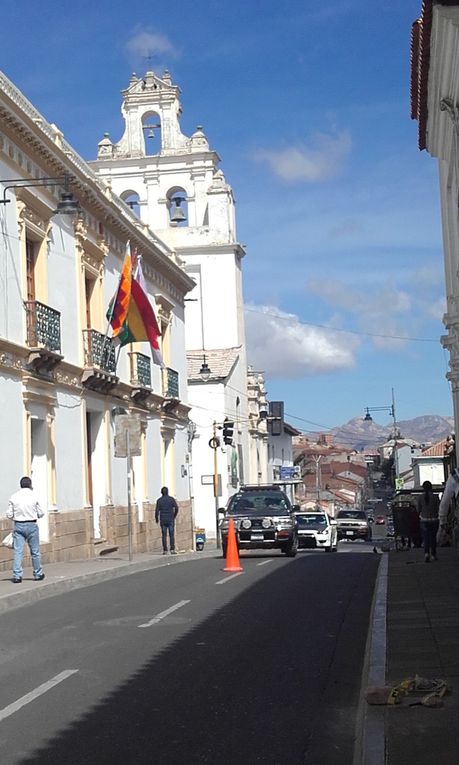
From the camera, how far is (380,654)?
30.2 feet

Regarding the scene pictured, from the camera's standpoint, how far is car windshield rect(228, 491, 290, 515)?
26.7 meters

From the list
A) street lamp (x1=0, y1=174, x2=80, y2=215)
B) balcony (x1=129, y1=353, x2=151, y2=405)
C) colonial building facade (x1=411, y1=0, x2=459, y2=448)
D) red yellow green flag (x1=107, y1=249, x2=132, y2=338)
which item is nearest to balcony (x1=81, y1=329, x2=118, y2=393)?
red yellow green flag (x1=107, y1=249, x2=132, y2=338)

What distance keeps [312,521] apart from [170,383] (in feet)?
22.7

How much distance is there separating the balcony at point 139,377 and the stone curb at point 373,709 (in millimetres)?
20063

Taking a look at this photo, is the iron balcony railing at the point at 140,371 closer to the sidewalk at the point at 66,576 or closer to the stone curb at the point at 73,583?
the sidewalk at the point at 66,576

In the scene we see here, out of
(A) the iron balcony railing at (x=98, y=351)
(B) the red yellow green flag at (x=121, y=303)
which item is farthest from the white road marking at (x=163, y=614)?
(B) the red yellow green flag at (x=121, y=303)

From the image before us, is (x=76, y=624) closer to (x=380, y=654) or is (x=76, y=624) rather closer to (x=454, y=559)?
(x=380, y=654)

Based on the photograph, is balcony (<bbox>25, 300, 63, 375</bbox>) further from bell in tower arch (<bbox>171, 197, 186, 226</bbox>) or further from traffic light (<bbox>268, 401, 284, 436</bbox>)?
traffic light (<bbox>268, 401, 284, 436</bbox>)

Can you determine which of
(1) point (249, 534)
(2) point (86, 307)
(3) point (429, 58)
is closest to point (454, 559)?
(1) point (249, 534)

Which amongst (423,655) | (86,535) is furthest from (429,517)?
(423,655)

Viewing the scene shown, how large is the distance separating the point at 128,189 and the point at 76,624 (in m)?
40.8

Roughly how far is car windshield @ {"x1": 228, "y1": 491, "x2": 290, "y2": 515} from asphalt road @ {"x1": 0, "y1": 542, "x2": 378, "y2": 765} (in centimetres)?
1049

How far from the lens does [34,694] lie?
334 inches

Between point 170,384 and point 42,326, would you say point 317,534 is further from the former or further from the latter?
point 42,326
